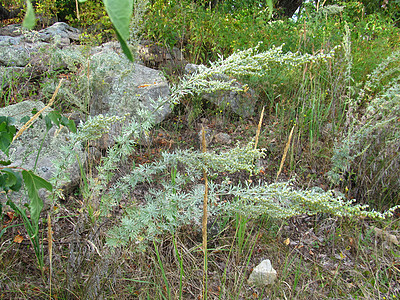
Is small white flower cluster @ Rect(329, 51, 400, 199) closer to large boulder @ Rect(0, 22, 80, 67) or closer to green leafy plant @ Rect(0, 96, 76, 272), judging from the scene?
green leafy plant @ Rect(0, 96, 76, 272)

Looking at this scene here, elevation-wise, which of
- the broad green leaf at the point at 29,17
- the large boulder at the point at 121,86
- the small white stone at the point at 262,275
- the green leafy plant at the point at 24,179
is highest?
the broad green leaf at the point at 29,17

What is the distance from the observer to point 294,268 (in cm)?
215

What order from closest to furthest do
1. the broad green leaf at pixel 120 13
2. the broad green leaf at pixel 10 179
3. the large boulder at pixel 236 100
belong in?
1. the broad green leaf at pixel 120 13
2. the broad green leaf at pixel 10 179
3. the large boulder at pixel 236 100

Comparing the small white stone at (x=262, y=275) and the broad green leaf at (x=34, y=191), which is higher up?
the broad green leaf at (x=34, y=191)

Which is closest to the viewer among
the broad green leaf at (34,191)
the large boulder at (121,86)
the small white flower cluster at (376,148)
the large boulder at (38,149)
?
the broad green leaf at (34,191)

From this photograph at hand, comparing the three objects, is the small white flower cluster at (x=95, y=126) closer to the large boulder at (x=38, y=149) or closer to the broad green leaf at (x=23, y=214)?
the broad green leaf at (x=23, y=214)

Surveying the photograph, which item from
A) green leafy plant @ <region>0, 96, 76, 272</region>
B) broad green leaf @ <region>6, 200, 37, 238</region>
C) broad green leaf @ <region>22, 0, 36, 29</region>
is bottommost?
broad green leaf @ <region>6, 200, 37, 238</region>

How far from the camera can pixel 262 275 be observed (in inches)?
76.2

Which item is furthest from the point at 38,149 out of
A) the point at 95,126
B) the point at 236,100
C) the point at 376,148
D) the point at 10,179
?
the point at 376,148

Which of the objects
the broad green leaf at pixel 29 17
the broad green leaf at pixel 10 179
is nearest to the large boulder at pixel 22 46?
the broad green leaf at pixel 10 179

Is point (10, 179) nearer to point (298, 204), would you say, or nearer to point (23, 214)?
point (23, 214)

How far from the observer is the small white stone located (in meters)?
1.92

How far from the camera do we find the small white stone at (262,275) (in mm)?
1925

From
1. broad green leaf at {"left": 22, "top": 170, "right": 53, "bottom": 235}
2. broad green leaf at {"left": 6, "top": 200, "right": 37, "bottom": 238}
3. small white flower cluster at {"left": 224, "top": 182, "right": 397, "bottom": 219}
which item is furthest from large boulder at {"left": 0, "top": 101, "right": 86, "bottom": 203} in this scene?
broad green leaf at {"left": 22, "top": 170, "right": 53, "bottom": 235}
